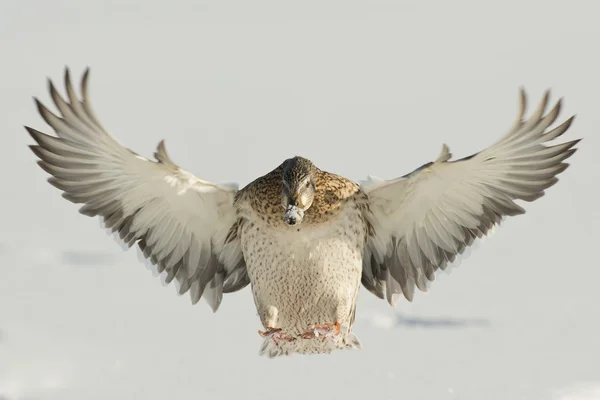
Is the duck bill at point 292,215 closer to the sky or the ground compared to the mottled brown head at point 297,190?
closer to the ground

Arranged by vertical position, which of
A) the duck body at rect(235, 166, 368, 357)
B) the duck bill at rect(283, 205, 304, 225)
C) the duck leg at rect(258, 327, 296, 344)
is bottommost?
the duck leg at rect(258, 327, 296, 344)

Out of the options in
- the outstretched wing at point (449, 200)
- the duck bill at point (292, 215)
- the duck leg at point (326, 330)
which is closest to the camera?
the duck bill at point (292, 215)

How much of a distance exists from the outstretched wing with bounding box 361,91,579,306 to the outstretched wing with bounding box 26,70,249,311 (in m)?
1.08

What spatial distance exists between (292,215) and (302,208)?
129 millimetres

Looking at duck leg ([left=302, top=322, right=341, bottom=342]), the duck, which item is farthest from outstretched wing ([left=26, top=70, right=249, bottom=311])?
duck leg ([left=302, top=322, right=341, bottom=342])

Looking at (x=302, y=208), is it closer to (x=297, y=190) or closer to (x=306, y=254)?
(x=297, y=190)

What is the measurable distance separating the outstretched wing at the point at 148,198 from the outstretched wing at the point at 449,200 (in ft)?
3.56

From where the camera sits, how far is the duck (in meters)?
7.93

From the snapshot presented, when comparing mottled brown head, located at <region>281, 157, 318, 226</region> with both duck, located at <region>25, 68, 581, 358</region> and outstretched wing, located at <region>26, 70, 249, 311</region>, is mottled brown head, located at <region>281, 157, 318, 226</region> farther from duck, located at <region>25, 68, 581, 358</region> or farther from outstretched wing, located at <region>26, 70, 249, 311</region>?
outstretched wing, located at <region>26, 70, 249, 311</region>

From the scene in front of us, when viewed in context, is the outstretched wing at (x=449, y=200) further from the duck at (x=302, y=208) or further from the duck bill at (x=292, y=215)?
the duck bill at (x=292, y=215)

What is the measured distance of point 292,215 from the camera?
771cm

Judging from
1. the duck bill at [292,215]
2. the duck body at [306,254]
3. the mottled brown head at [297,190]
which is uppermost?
the mottled brown head at [297,190]

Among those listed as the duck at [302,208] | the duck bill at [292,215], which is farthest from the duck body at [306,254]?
the duck bill at [292,215]

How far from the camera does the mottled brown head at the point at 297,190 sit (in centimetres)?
773
